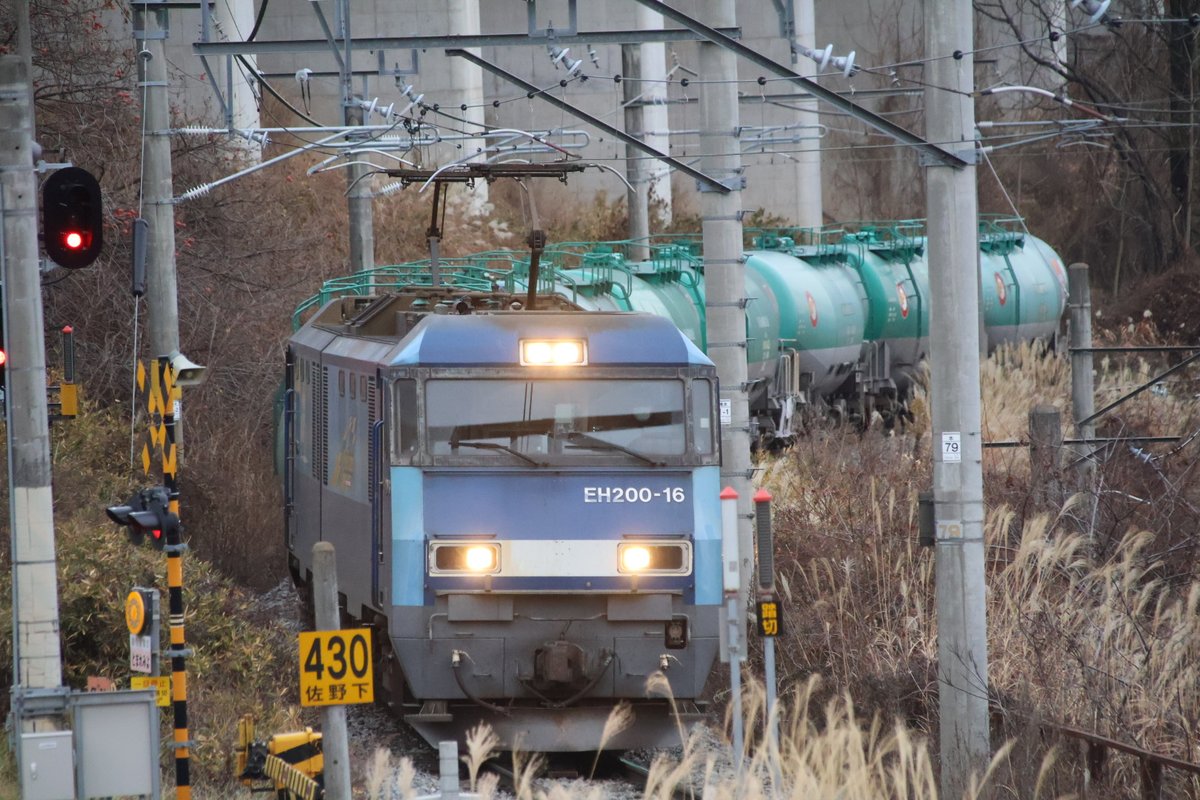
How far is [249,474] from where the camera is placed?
20.0 m

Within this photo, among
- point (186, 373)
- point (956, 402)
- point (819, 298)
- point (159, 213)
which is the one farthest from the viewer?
point (819, 298)

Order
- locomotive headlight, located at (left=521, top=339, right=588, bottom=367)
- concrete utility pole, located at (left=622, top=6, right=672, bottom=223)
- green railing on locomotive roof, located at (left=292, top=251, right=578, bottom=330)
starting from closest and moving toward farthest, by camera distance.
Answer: locomotive headlight, located at (left=521, top=339, right=588, bottom=367)
green railing on locomotive roof, located at (left=292, top=251, right=578, bottom=330)
concrete utility pole, located at (left=622, top=6, right=672, bottom=223)

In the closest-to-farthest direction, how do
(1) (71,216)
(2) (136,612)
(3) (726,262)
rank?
(2) (136,612), (1) (71,216), (3) (726,262)

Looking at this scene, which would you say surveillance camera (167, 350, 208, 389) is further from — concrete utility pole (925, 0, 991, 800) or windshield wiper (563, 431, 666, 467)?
concrete utility pole (925, 0, 991, 800)

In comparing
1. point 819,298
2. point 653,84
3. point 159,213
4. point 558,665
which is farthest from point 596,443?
point 653,84

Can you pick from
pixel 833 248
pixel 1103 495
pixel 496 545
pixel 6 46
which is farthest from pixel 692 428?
pixel 833 248

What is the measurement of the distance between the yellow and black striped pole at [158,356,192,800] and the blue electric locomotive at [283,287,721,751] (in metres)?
1.41

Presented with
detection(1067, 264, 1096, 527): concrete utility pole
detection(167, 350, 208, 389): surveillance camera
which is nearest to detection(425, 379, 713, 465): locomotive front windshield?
detection(167, 350, 208, 389): surveillance camera

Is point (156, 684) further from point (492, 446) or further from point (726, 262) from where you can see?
point (726, 262)

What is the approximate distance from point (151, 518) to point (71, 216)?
183 centimetres

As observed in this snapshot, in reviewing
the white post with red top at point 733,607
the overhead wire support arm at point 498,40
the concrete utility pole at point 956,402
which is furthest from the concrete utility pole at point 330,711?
the overhead wire support arm at point 498,40

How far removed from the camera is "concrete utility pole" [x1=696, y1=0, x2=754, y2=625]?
13.6m

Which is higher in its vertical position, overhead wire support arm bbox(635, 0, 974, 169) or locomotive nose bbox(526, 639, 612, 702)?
overhead wire support arm bbox(635, 0, 974, 169)

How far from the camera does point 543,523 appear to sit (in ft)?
36.9
